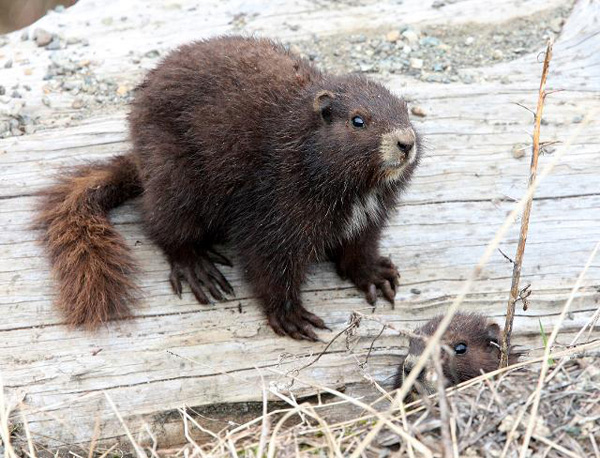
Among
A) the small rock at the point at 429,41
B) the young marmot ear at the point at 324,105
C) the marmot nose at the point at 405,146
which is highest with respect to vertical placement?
the young marmot ear at the point at 324,105

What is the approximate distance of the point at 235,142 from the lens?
5348 millimetres

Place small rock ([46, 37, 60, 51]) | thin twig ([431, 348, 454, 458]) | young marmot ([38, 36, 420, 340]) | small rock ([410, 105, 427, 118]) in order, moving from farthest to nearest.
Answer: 1. small rock ([46, 37, 60, 51])
2. small rock ([410, 105, 427, 118])
3. young marmot ([38, 36, 420, 340])
4. thin twig ([431, 348, 454, 458])

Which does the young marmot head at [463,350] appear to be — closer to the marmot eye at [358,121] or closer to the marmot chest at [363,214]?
the marmot chest at [363,214]

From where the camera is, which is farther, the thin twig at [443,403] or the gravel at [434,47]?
the gravel at [434,47]

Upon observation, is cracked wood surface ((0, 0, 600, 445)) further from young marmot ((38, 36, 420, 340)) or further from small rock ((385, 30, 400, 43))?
small rock ((385, 30, 400, 43))

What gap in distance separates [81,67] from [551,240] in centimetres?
418

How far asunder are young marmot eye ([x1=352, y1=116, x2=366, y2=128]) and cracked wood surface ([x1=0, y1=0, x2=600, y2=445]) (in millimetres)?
1009

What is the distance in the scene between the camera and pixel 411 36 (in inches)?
302

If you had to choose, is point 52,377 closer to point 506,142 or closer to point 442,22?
point 506,142

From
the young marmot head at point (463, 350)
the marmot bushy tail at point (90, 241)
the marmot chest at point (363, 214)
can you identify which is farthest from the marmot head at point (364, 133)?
the marmot bushy tail at point (90, 241)

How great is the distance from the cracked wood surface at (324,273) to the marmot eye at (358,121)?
3.32 feet

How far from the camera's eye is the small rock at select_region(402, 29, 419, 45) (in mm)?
7652

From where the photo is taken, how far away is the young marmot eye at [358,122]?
4.92m

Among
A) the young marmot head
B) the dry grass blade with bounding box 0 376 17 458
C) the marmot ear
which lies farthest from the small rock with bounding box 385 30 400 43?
the dry grass blade with bounding box 0 376 17 458
